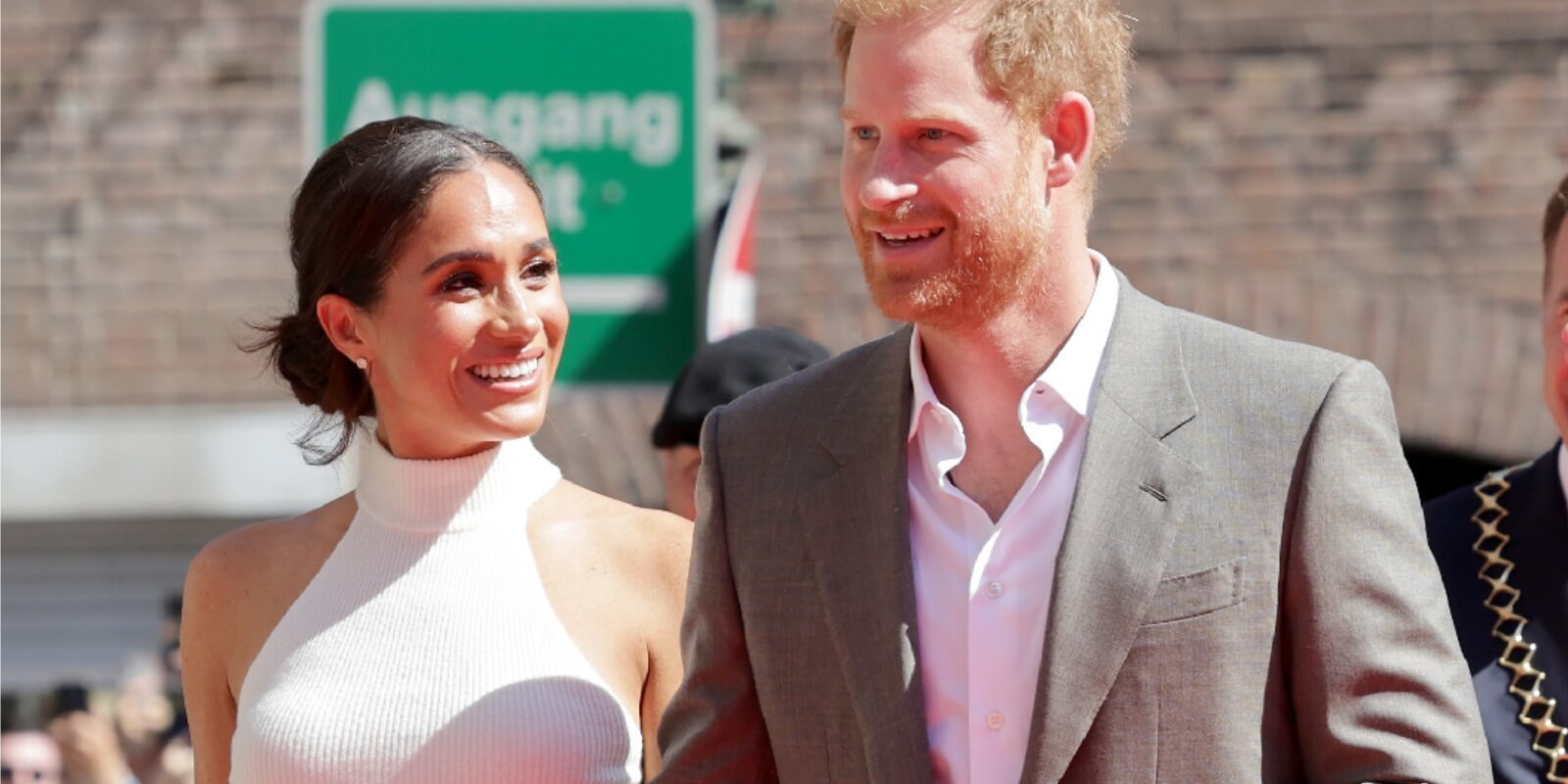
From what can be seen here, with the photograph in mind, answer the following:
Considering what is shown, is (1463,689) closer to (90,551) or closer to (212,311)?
(212,311)

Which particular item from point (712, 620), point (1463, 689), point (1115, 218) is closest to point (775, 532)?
point (712, 620)

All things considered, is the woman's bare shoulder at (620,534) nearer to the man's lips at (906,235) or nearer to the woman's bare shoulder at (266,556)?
the woman's bare shoulder at (266,556)

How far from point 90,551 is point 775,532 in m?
5.83

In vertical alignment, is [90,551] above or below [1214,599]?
below

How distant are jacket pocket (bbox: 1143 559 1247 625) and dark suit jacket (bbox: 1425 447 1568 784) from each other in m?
0.74

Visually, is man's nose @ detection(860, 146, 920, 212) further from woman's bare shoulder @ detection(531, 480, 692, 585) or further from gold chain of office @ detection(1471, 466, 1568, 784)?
gold chain of office @ detection(1471, 466, 1568, 784)

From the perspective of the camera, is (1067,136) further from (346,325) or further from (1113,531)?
(346,325)

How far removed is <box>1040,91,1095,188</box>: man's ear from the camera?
2.38m

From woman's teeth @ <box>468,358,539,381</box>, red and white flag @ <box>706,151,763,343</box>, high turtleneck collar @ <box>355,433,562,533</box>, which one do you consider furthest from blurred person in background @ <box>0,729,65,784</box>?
woman's teeth @ <box>468,358,539,381</box>

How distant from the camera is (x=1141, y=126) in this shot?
7055 millimetres

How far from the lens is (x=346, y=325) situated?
3260 mm

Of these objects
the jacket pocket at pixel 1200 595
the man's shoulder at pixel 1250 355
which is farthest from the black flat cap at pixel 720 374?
the jacket pocket at pixel 1200 595

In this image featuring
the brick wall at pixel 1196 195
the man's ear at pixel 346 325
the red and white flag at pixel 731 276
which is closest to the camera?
the man's ear at pixel 346 325

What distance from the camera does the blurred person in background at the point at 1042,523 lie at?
7.31 ft
